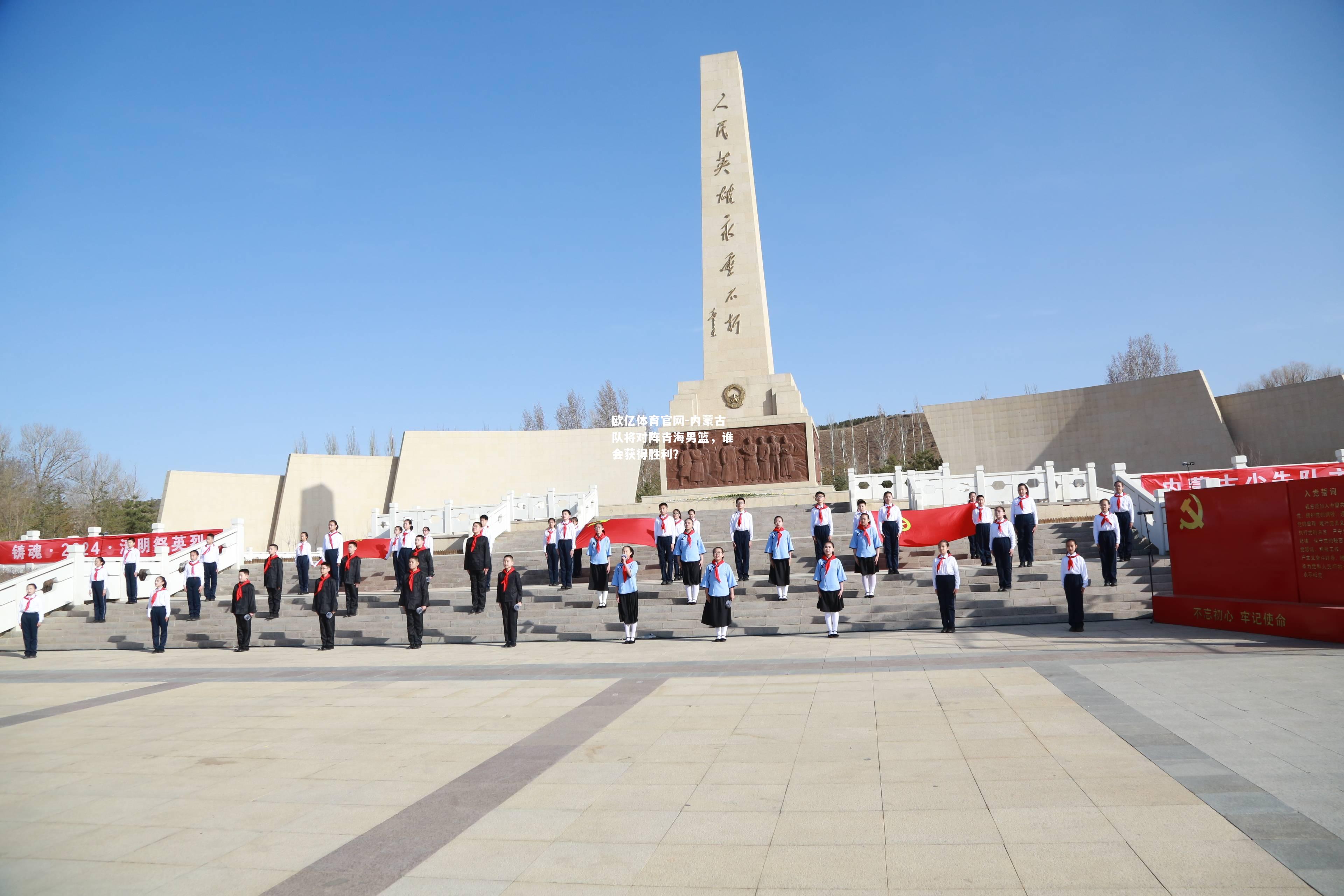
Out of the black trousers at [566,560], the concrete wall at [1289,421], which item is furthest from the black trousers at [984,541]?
the concrete wall at [1289,421]

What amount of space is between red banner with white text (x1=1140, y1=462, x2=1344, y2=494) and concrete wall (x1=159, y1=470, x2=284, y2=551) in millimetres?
25561

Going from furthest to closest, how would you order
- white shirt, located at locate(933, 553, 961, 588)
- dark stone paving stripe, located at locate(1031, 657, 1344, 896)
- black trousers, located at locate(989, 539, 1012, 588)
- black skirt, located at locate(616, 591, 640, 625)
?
black trousers, located at locate(989, 539, 1012, 588) < black skirt, located at locate(616, 591, 640, 625) < white shirt, located at locate(933, 553, 961, 588) < dark stone paving stripe, located at locate(1031, 657, 1344, 896)

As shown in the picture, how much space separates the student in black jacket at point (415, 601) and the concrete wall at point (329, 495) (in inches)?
717

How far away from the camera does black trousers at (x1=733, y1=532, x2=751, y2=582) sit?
1318 cm

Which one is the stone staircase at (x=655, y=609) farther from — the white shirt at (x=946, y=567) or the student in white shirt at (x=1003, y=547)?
the white shirt at (x=946, y=567)

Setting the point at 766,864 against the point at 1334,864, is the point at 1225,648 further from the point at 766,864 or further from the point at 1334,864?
the point at 766,864

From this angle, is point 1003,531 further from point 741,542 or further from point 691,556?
point 691,556

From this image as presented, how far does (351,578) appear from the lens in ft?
46.5

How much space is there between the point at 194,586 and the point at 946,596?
42.6 feet

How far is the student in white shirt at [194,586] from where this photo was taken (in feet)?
49.5

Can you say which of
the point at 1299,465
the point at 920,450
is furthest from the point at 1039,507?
the point at 920,450

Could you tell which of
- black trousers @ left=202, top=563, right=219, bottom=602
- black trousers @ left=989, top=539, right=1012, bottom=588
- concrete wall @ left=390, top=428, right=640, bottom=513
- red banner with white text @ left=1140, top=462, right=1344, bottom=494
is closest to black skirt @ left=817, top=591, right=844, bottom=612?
black trousers @ left=989, top=539, right=1012, bottom=588

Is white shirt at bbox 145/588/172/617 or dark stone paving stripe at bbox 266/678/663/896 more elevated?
white shirt at bbox 145/588/172/617

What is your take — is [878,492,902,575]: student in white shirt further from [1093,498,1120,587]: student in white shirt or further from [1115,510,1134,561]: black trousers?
[1115,510,1134,561]: black trousers
